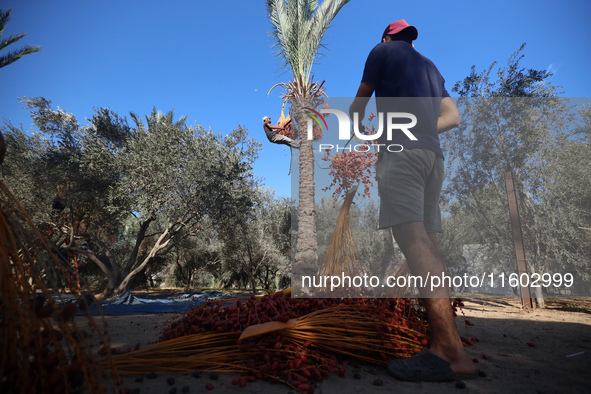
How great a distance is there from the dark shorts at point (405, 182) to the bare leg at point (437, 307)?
0.12m

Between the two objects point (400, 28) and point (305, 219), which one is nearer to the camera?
point (400, 28)

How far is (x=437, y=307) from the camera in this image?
187cm

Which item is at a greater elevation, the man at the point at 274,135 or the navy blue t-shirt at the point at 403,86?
the man at the point at 274,135

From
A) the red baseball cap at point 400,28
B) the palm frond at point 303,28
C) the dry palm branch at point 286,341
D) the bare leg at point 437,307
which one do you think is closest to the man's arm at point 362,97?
the red baseball cap at point 400,28

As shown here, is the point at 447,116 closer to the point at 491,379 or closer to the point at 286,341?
the point at 491,379

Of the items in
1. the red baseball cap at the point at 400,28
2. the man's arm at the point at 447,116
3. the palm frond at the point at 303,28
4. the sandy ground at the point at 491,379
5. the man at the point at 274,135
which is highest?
the palm frond at the point at 303,28

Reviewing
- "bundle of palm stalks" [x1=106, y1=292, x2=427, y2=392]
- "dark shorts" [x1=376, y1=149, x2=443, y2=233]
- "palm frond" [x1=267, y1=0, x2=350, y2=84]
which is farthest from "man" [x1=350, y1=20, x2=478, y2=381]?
"palm frond" [x1=267, y1=0, x2=350, y2=84]

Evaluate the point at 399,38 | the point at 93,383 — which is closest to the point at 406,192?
the point at 399,38

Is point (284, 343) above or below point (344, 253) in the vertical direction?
below

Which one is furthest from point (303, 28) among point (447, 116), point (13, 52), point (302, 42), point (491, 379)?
point (13, 52)

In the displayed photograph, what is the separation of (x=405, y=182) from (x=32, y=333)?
2.10m

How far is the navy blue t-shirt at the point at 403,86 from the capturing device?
2.23m

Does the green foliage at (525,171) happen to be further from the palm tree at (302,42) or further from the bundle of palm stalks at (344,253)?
the bundle of palm stalks at (344,253)

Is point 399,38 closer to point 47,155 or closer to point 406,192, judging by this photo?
point 406,192
